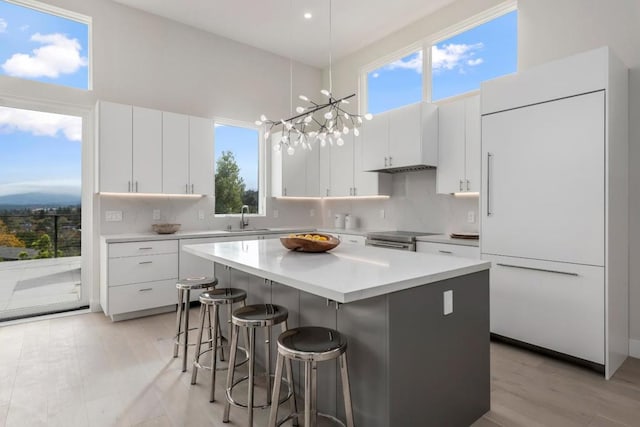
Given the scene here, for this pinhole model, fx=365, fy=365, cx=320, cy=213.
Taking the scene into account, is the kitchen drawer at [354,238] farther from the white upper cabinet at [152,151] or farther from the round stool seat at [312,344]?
the round stool seat at [312,344]

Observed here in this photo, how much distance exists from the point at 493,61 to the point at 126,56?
13.8ft

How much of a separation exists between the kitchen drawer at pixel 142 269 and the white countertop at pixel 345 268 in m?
1.42

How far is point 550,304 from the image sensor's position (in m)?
2.86

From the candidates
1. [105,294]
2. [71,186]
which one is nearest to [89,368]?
[105,294]

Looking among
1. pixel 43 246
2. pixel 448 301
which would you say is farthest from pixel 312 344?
pixel 43 246

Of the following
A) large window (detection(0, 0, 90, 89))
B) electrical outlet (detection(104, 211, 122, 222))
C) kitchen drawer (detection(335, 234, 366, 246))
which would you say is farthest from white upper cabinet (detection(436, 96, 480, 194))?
large window (detection(0, 0, 90, 89))

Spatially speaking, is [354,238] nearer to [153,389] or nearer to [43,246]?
[153,389]

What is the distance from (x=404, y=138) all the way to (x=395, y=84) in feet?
4.21

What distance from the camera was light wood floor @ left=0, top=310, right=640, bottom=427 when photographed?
2102 millimetres

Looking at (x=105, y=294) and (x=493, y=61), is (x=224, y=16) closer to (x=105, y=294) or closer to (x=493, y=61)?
(x=493, y=61)

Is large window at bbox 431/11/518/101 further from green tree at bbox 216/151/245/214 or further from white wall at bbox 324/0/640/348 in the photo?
green tree at bbox 216/151/245/214

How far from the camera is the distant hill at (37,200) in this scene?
3791mm

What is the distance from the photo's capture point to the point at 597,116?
2611 millimetres

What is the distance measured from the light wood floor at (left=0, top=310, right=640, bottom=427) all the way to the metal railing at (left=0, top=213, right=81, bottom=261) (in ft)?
3.15
